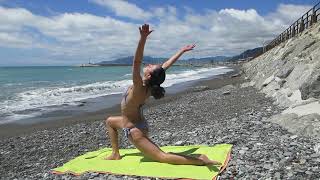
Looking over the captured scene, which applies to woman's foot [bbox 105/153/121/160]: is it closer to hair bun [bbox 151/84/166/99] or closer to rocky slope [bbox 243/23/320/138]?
hair bun [bbox 151/84/166/99]

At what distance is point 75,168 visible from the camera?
748 centimetres

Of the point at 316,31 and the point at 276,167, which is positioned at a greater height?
the point at 316,31

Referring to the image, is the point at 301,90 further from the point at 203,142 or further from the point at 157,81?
the point at 157,81

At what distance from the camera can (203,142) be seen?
8.86 meters

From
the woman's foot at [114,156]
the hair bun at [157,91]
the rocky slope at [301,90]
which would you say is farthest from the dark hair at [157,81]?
the rocky slope at [301,90]

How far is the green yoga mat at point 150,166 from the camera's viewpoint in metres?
6.56

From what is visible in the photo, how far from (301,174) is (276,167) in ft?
1.35

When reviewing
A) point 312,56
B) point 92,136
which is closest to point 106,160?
point 92,136

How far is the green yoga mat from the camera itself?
21.5 ft

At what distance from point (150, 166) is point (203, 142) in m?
2.13

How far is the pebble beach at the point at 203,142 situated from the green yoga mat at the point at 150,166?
15 cm

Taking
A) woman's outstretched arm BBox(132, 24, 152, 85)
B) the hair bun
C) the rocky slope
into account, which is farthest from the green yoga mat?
the rocky slope

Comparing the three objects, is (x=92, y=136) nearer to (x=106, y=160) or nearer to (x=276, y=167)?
(x=106, y=160)

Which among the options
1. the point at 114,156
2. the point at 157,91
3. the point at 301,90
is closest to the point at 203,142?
the point at 114,156
